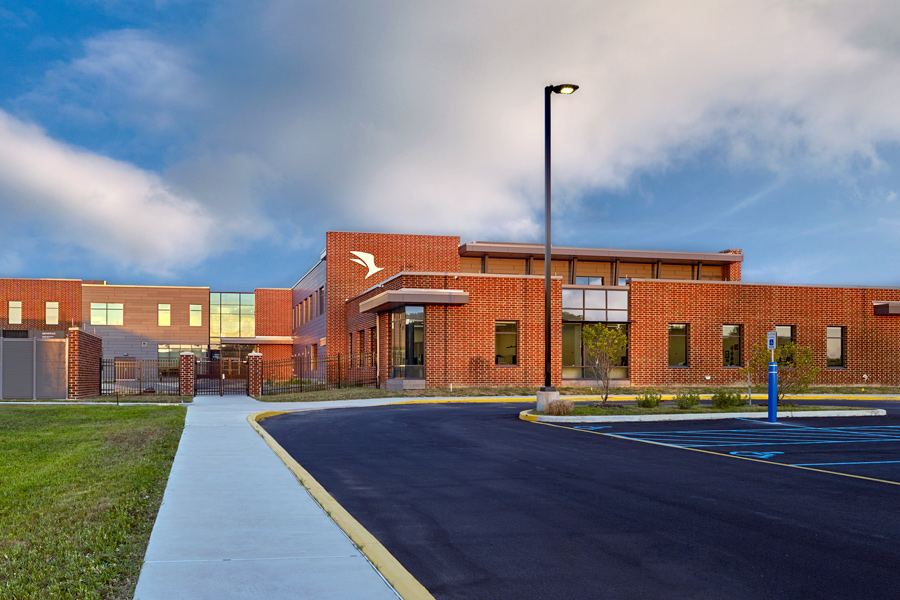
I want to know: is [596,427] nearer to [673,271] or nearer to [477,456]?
[477,456]

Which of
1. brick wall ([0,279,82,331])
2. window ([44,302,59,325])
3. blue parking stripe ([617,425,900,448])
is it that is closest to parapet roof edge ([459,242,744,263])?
blue parking stripe ([617,425,900,448])

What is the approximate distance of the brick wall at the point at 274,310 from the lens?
6869 centimetres

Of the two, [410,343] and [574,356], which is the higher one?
[410,343]

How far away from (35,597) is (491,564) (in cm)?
314

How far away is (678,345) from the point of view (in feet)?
116

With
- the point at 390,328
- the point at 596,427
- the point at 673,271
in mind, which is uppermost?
the point at 673,271

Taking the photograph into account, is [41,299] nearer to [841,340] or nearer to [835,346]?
[835,346]

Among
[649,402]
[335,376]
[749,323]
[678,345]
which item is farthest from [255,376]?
[749,323]

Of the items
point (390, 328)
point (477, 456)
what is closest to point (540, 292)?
point (390, 328)

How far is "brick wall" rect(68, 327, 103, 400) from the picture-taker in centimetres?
2669

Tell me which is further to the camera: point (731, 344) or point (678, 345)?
point (731, 344)

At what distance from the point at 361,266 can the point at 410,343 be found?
13.2m

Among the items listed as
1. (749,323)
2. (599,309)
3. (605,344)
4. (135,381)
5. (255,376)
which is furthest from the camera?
(135,381)

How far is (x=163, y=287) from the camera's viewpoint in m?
63.4
